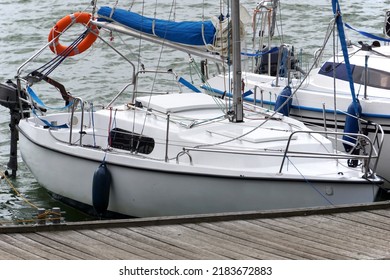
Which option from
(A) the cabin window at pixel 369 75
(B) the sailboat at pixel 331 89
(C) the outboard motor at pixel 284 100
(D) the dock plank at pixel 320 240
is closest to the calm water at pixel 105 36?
(B) the sailboat at pixel 331 89

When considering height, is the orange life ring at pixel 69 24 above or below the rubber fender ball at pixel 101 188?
above

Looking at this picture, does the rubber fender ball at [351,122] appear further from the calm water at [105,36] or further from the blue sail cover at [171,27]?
the calm water at [105,36]

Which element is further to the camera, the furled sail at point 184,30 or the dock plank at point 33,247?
the furled sail at point 184,30

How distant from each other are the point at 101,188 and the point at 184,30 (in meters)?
2.67

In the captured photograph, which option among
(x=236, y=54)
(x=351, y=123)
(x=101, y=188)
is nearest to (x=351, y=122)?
(x=351, y=123)

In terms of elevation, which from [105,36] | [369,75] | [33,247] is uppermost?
[369,75]

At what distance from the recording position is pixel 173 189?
14586mm

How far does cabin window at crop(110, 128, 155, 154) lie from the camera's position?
49.8 feet

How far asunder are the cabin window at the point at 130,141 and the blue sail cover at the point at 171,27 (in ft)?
5.32

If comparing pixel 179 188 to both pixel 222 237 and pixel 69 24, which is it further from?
pixel 69 24

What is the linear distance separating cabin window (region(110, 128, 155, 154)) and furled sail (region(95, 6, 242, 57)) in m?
1.62

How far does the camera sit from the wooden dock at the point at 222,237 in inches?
429

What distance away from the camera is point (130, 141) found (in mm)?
15312
